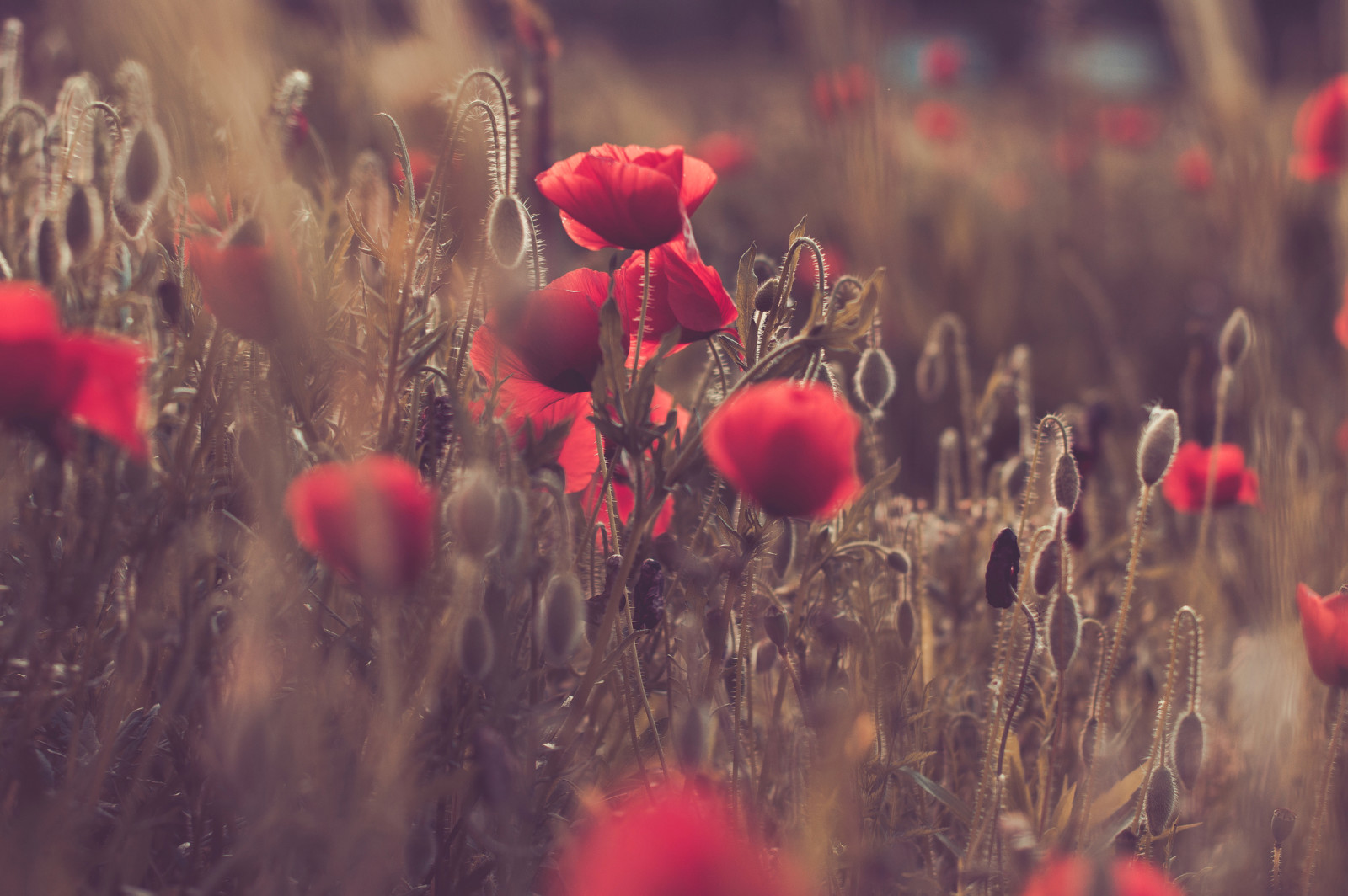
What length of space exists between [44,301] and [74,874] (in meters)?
0.38

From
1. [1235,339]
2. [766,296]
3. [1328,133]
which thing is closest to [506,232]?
[766,296]

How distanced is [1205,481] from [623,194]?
105 cm

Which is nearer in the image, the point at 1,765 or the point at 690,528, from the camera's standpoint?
the point at 1,765

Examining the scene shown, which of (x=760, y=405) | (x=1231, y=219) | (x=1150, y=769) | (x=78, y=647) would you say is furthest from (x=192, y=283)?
(x=1231, y=219)

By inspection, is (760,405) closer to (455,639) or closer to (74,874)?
(455,639)

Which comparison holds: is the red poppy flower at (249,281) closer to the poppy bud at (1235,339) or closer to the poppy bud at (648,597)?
the poppy bud at (648,597)

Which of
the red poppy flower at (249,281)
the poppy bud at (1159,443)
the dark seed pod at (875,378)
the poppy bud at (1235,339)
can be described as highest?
the poppy bud at (1235,339)

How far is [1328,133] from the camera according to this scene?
6.82 ft

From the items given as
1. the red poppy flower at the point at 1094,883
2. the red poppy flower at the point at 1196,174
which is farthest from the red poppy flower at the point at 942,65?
the red poppy flower at the point at 1094,883

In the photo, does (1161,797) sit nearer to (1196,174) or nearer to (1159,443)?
(1159,443)

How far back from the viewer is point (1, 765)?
705 mm

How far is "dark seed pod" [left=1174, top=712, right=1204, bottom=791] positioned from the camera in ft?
2.80

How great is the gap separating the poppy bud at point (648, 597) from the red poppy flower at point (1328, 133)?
182 centimetres

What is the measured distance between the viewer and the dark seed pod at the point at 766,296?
875 millimetres
